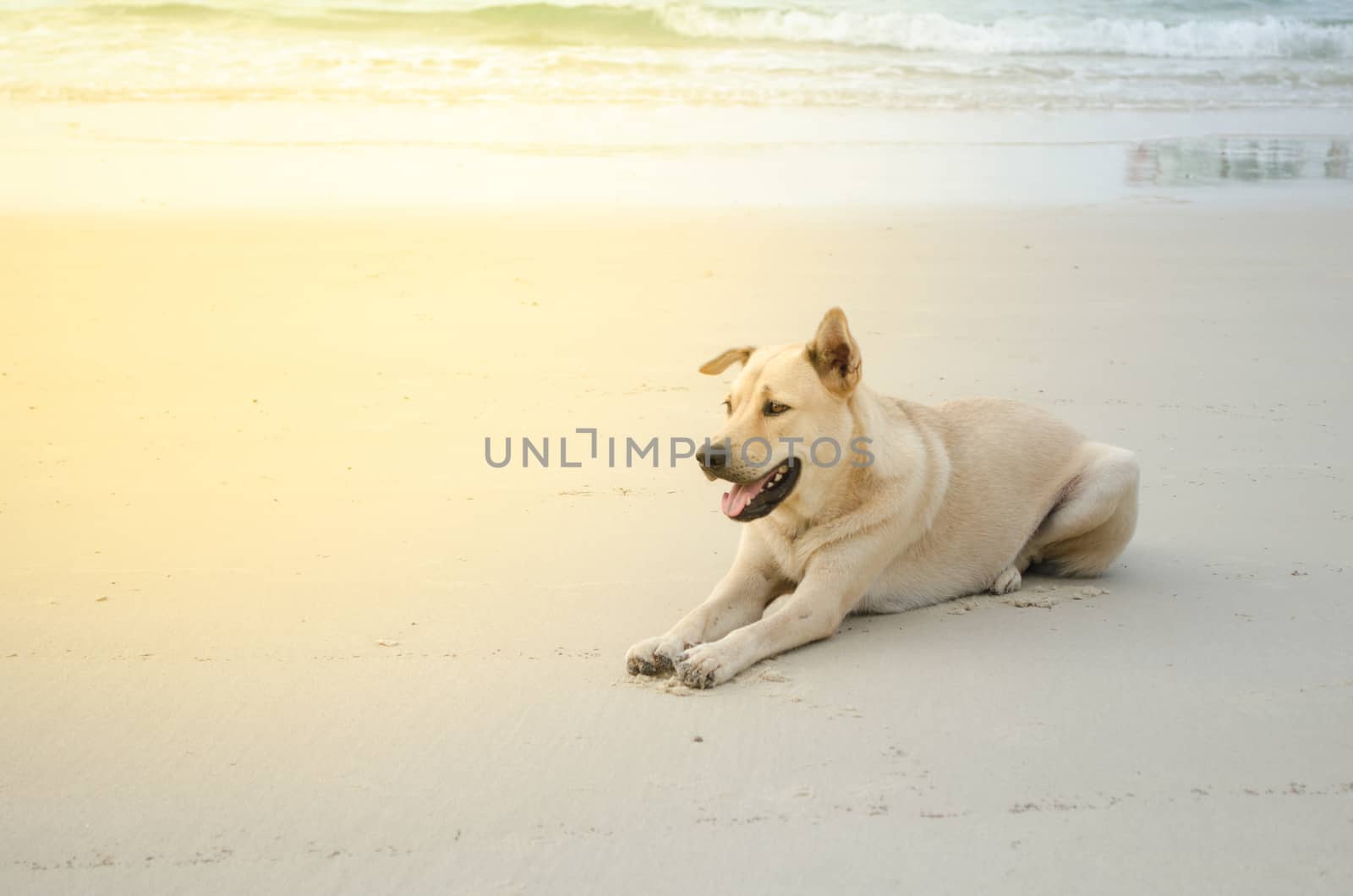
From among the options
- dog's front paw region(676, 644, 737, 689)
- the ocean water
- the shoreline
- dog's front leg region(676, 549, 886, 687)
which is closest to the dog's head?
dog's front leg region(676, 549, 886, 687)

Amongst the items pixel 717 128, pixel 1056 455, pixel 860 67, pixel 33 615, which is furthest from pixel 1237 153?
pixel 33 615

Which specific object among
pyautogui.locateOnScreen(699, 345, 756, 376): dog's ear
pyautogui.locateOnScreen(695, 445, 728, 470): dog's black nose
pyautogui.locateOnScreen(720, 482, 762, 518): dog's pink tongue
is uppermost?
pyautogui.locateOnScreen(699, 345, 756, 376): dog's ear

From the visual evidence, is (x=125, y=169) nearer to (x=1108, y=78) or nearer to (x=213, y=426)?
(x=213, y=426)

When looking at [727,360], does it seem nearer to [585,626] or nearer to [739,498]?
[739,498]

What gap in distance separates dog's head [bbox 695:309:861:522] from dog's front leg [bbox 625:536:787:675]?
0.25m

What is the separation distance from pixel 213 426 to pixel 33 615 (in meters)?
2.28

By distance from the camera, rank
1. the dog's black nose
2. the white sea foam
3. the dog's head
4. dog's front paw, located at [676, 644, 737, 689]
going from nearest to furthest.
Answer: dog's front paw, located at [676, 644, 737, 689], the dog's black nose, the dog's head, the white sea foam

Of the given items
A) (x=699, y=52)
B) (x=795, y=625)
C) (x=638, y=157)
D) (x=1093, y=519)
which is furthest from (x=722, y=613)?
(x=699, y=52)

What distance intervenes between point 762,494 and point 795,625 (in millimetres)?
416

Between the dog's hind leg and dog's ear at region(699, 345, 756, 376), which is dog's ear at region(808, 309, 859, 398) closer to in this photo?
dog's ear at region(699, 345, 756, 376)

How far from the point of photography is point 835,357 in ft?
13.4

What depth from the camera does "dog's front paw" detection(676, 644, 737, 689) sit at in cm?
367

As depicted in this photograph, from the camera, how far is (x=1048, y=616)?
4.27 m

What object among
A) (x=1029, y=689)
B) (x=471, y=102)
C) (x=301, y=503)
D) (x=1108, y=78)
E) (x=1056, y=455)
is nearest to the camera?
(x=1029, y=689)
